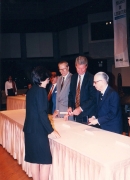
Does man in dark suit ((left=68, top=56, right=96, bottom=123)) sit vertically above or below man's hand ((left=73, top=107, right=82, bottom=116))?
above

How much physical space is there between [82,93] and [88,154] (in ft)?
4.22

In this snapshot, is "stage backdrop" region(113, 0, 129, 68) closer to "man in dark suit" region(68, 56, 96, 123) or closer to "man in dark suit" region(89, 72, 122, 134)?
"man in dark suit" region(68, 56, 96, 123)

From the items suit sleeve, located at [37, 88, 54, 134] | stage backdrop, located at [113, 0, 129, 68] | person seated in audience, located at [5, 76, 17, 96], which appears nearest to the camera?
suit sleeve, located at [37, 88, 54, 134]

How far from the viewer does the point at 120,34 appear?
577cm

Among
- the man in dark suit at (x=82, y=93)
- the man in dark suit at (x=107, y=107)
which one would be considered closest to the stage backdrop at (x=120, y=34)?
the man in dark suit at (x=82, y=93)

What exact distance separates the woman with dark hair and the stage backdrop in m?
3.92

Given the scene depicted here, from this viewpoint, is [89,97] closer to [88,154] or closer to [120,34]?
[88,154]

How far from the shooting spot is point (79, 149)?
1758 mm

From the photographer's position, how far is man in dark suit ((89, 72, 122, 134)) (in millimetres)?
2270

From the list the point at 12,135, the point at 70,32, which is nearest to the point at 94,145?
the point at 12,135

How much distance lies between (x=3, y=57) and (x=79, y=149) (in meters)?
9.94

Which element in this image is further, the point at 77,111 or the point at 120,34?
the point at 120,34

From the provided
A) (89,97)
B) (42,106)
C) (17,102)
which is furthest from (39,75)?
(17,102)

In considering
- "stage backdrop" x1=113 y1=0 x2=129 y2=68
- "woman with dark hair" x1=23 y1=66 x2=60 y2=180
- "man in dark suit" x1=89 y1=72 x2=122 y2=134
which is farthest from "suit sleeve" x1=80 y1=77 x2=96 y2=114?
"stage backdrop" x1=113 y1=0 x2=129 y2=68
